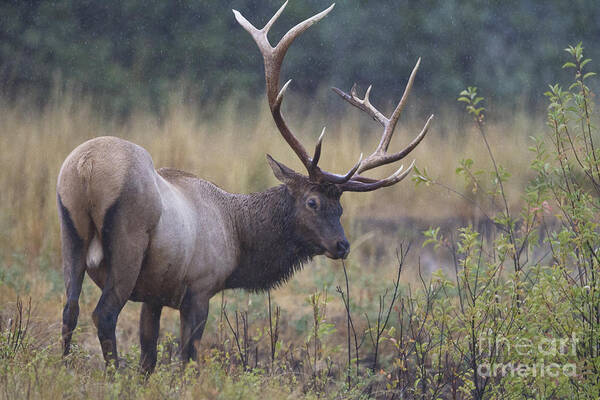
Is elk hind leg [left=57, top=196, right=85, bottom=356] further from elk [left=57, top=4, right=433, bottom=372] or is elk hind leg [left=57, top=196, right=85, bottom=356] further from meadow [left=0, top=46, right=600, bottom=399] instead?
meadow [left=0, top=46, right=600, bottom=399]

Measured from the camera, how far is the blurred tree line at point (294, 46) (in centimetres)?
1368

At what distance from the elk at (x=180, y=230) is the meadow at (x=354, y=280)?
27 centimetres

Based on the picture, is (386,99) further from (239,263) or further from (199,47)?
(239,263)

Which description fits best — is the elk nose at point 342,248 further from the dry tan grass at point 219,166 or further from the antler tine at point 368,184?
the dry tan grass at point 219,166

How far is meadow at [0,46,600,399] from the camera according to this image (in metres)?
4.48

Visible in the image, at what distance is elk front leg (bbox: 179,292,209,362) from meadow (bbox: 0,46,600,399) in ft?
0.32

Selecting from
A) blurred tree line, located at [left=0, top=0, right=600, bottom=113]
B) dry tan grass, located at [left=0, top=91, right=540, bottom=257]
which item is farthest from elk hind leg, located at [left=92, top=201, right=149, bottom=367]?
blurred tree line, located at [left=0, top=0, right=600, bottom=113]

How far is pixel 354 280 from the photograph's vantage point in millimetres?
8984

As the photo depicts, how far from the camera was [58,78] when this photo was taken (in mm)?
13016

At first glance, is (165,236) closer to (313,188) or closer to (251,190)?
(313,188)

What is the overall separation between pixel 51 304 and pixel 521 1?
38.1 ft

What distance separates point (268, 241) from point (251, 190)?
426 cm

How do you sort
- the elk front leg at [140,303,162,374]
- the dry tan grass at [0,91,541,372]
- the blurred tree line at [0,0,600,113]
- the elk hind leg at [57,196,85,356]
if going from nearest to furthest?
the elk hind leg at [57,196,85,356] < the elk front leg at [140,303,162,374] < the dry tan grass at [0,91,541,372] < the blurred tree line at [0,0,600,113]

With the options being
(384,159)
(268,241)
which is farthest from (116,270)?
(384,159)
